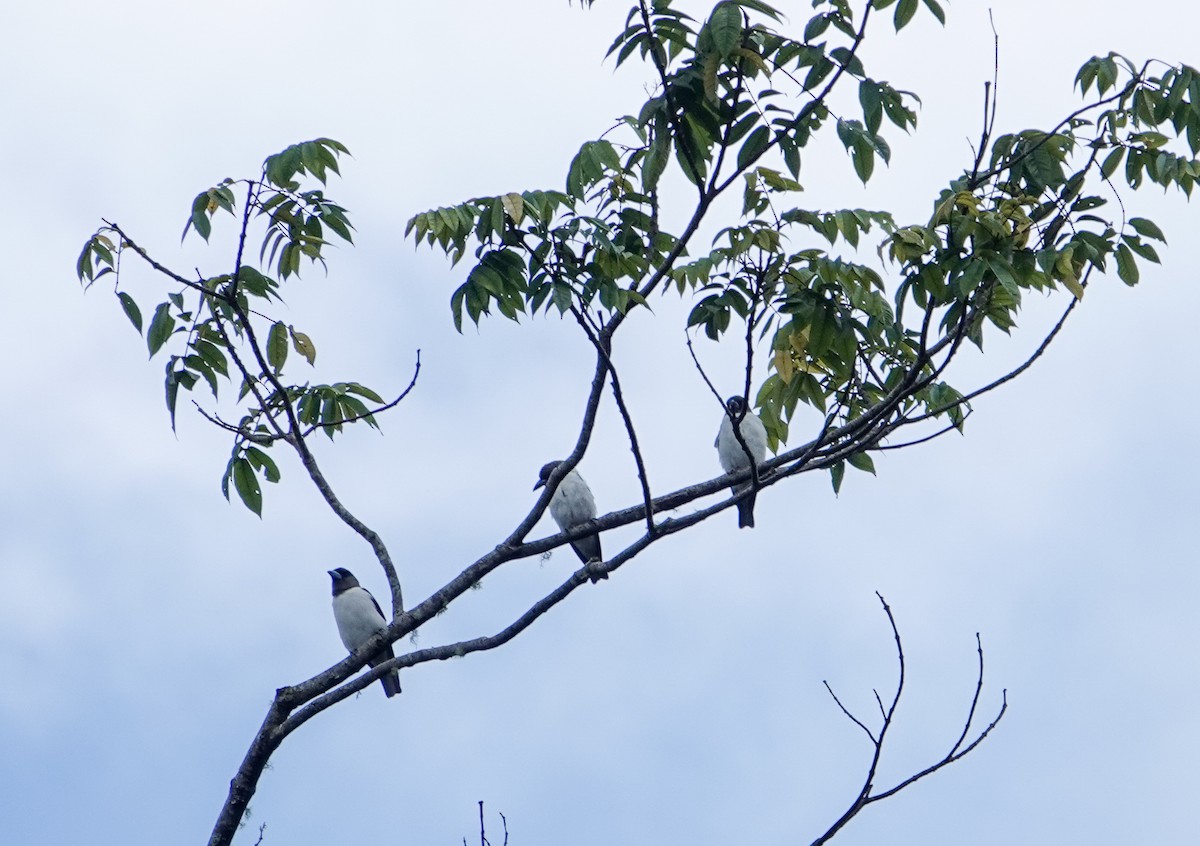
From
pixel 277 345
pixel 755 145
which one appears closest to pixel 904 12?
pixel 755 145

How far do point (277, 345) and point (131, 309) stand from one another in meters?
0.59

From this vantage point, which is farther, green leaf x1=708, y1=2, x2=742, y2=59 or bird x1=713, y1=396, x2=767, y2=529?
bird x1=713, y1=396, x2=767, y2=529

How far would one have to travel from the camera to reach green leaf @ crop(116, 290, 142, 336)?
471cm

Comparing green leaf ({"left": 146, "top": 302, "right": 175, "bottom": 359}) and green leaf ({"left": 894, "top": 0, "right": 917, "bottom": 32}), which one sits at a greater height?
green leaf ({"left": 146, "top": 302, "right": 175, "bottom": 359})

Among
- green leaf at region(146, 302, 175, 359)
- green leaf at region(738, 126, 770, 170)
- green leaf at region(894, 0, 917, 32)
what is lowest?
green leaf at region(738, 126, 770, 170)

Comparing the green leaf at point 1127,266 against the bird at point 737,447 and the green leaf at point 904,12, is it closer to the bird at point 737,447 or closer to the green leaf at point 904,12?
the green leaf at point 904,12

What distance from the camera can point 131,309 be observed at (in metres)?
4.72

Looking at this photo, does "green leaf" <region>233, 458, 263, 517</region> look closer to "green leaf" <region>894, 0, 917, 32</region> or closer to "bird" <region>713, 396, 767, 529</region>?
"green leaf" <region>894, 0, 917, 32</region>

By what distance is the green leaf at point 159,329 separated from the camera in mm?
4762

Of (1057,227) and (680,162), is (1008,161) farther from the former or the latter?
(680,162)

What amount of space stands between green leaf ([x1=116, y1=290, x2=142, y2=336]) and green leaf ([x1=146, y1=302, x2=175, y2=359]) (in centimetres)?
5

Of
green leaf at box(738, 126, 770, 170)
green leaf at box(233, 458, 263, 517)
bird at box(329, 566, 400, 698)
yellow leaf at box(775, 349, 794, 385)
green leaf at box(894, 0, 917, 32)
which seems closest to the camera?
green leaf at box(894, 0, 917, 32)

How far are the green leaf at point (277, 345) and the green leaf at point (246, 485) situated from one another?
41cm

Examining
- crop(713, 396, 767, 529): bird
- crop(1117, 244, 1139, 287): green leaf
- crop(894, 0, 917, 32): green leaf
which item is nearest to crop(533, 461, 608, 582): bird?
crop(713, 396, 767, 529): bird
